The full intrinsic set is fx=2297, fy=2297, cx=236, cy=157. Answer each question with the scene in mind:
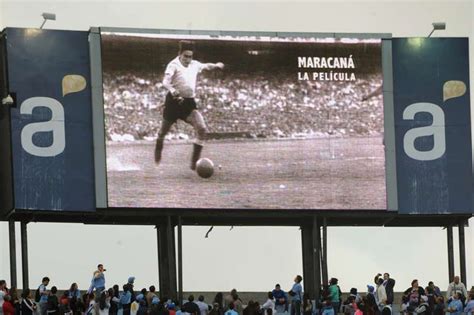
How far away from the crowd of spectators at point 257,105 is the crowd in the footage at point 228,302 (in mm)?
6498

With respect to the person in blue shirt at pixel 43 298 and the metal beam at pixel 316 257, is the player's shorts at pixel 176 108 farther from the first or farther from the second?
the person in blue shirt at pixel 43 298

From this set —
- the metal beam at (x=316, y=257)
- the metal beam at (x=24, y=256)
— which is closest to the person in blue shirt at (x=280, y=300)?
the metal beam at (x=316, y=257)

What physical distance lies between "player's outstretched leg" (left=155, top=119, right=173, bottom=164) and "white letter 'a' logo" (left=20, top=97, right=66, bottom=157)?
9.95ft

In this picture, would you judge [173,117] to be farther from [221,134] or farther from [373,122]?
[373,122]

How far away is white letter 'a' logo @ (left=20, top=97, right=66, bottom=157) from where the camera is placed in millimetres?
72812

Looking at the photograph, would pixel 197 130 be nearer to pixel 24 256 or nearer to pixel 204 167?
pixel 204 167

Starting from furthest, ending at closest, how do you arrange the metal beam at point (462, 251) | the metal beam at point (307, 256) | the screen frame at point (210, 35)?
the metal beam at point (462, 251) < the metal beam at point (307, 256) < the screen frame at point (210, 35)

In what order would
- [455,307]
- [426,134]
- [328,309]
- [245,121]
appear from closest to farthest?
[328,309] → [455,307] → [245,121] → [426,134]

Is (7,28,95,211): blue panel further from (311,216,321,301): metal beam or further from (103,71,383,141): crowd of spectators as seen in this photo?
(311,216,321,301): metal beam

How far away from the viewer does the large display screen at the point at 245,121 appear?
242 ft

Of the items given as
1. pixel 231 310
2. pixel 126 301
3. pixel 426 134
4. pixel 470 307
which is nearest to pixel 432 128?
pixel 426 134

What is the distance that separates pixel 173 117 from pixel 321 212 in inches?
231

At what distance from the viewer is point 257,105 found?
74.8 metres

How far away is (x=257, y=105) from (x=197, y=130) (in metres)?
2.16
